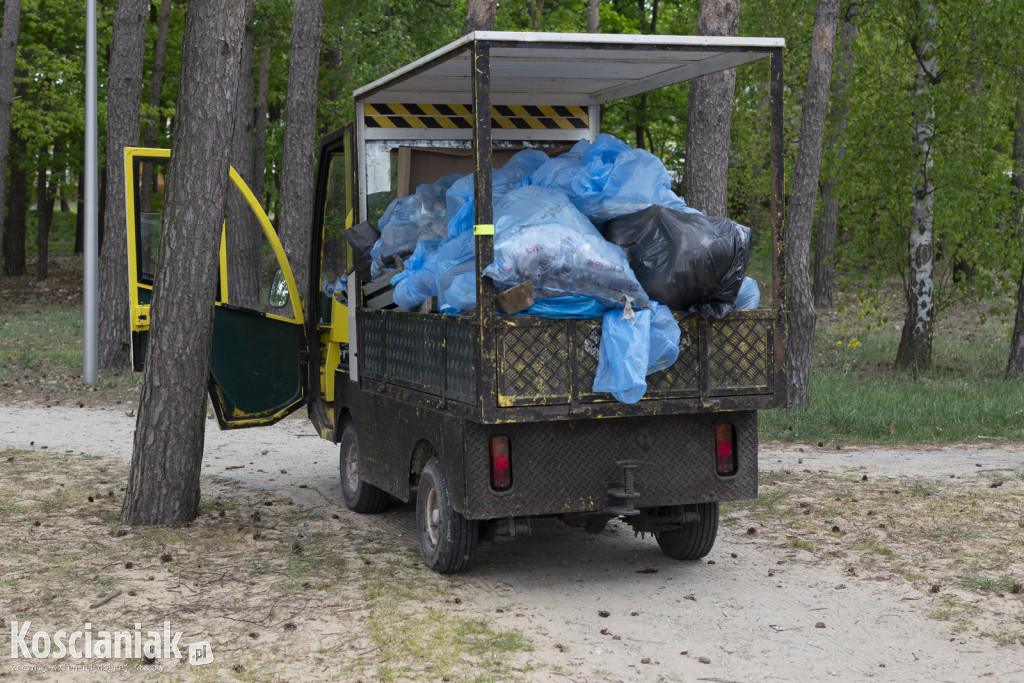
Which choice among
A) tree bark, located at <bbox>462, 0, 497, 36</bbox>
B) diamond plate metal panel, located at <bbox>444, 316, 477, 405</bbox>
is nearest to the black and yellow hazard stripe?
diamond plate metal panel, located at <bbox>444, 316, 477, 405</bbox>

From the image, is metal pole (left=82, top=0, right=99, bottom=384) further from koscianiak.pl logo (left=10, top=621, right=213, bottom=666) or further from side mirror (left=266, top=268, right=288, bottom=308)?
koscianiak.pl logo (left=10, top=621, right=213, bottom=666)

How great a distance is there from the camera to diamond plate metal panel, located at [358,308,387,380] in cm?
691

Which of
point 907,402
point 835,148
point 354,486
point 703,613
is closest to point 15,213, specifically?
point 835,148

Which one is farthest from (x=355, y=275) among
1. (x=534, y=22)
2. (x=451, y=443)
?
(x=534, y=22)

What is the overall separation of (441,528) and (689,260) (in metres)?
1.97

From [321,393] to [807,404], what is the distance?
613cm

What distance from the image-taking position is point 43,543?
6.60 m

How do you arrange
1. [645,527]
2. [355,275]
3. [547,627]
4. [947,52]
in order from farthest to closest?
[947,52] → [355,275] → [645,527] → [547,627]

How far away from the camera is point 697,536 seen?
643 cm

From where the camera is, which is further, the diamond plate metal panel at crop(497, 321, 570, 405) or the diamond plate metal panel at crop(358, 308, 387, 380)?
the diamond plate metal panel at crop(358, 308, 387, 380)

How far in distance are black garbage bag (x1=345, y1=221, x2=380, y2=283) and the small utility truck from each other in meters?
0.15

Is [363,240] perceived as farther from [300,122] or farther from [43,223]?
[43,223]

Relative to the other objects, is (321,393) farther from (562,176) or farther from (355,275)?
(562,176)

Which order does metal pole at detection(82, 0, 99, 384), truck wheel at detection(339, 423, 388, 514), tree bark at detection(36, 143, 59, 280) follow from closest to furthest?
truck wheel at detection(339, 423, 388, 514) → metal pole at detection(82, 0, 99, 384) → tree bark at detection(36, 143, 59, 280)
